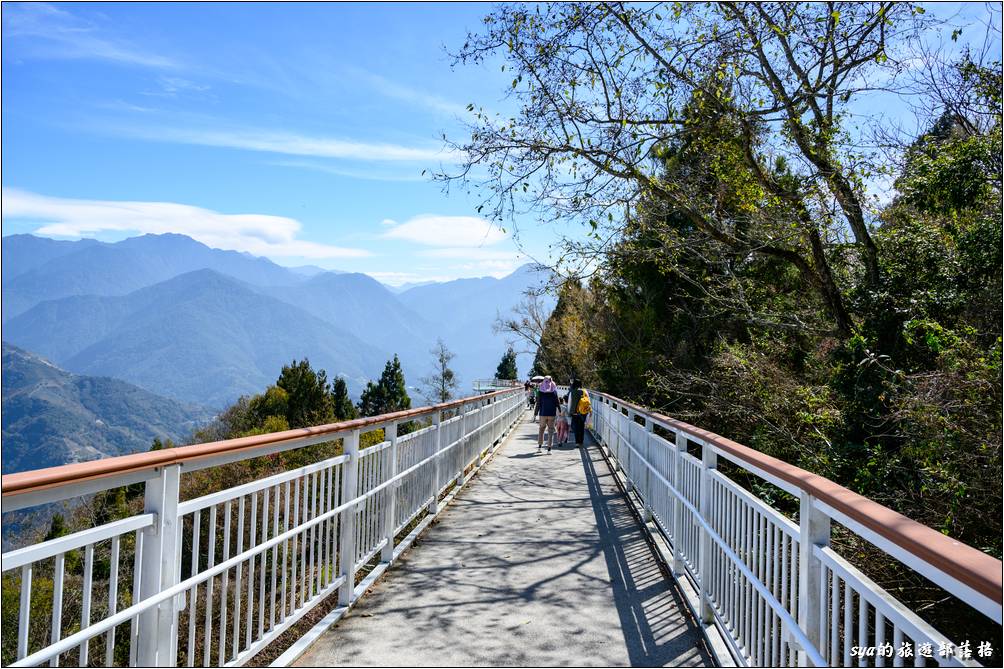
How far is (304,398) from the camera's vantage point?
6469 cm

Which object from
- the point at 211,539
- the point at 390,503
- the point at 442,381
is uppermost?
the point at 211,539

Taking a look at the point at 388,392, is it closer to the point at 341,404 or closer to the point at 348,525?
the point at 341,404

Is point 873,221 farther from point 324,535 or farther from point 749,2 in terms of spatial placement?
point 324,535

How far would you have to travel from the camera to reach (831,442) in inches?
401

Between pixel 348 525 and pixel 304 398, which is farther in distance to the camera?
pixel 304 398

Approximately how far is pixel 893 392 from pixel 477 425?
18.8 feet

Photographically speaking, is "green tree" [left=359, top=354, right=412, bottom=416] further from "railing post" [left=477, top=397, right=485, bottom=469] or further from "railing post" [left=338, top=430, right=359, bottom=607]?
"railing post" [left=338, top=430, right=359, bottom=607]

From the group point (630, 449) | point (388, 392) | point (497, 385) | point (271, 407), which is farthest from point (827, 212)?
point (388, 392)

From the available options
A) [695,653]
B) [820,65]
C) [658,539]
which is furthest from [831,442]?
[695,653]

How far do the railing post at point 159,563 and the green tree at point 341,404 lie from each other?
6445 centimetres

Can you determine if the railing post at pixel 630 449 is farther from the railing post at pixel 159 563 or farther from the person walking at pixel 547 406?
the railing post at pixel 159 563

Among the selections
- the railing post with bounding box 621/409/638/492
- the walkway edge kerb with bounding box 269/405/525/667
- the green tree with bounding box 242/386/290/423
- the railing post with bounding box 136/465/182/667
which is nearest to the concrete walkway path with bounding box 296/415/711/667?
the walkway edge kerb with bounding box 269/405/525/667

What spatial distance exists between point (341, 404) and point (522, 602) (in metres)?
68.6

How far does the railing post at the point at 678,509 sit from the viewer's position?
5.54 metres
